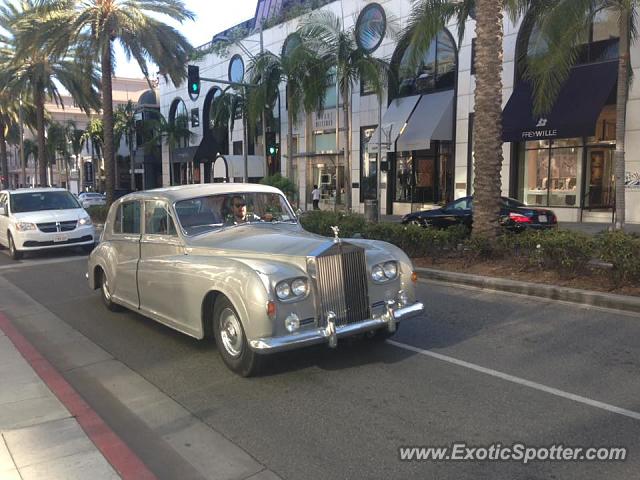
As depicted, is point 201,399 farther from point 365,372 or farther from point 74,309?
point 74,309

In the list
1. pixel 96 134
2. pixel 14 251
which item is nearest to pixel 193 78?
pixel 14 251

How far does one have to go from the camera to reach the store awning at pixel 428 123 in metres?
23.0

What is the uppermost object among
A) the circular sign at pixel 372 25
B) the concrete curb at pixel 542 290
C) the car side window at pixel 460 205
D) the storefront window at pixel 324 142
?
the circular sign at pixel 372 25

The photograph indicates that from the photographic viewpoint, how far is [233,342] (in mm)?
5254

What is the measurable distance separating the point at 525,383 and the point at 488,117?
6.86m

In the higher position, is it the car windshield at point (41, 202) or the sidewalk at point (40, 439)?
the car windshield at point (41, 202)

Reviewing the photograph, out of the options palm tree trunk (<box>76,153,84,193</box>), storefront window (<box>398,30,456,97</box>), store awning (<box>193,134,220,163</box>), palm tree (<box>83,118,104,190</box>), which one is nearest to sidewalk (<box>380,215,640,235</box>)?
storefront window (<box>398,30,456,97</box>)

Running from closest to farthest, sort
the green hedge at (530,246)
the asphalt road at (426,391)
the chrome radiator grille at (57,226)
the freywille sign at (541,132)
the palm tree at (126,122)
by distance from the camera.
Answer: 1. the asphalt road at (426,391)
2. the green hedge at (530,246)
3. the chrome radiator grille at (57,226)
4. the freywille sign at (541,132)
5. the palm tree at (126,122)

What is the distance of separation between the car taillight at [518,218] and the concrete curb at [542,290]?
513 cm

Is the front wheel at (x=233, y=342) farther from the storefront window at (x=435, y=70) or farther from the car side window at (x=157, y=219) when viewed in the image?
the storefront window at (x=435, y=70)

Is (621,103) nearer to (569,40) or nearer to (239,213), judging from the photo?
(569,40)

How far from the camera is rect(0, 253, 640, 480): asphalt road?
376 cm

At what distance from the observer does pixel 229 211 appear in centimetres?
659

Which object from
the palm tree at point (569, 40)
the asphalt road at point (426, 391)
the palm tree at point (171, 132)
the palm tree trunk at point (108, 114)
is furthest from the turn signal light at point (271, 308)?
the palm tree at point (171, 132)
